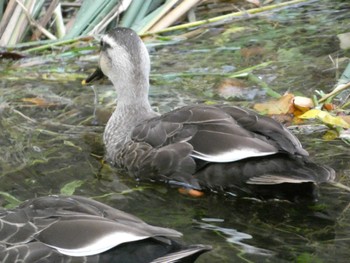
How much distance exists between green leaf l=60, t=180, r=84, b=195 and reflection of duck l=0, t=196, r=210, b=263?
48.9 inches

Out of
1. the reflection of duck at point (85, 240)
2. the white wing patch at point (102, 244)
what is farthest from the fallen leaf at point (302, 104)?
the white wing patch at point (102, 244)

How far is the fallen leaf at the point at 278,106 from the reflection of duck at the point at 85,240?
8.07 feet

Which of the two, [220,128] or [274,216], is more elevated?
[220,128]

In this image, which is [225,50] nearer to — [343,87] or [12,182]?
[343,87]

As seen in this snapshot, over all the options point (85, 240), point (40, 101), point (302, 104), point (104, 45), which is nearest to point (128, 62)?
point (104, 45)

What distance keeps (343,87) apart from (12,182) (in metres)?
2.23

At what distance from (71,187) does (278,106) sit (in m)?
1.66

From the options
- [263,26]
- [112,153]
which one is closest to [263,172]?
[112,153]

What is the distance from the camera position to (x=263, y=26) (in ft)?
28.4

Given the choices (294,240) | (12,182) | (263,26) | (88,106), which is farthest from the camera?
(263,26)

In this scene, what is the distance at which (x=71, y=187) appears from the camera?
5727mm

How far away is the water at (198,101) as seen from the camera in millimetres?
5105

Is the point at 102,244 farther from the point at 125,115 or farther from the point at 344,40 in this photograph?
the point at 344,40

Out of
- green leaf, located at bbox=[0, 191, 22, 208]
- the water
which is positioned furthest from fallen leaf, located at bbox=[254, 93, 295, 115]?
green leaf, located at bbox=[0, 191, 22, 208]
